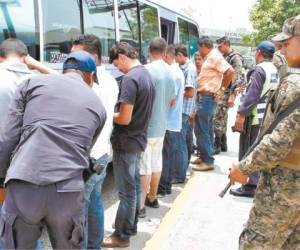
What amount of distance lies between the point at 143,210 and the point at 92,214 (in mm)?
1290

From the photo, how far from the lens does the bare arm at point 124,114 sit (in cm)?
361

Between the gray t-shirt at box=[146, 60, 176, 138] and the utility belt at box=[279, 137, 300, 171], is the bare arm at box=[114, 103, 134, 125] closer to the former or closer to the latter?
the gray t-shirt at box=[146, 60, 176, 138]

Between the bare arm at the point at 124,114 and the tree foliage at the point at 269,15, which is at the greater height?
the tree foliage at the point at 269,15

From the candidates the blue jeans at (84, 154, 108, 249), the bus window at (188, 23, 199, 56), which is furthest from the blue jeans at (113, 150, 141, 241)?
the bus window at (188, 23, 199, 56)

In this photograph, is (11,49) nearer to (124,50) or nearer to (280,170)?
(124,50)

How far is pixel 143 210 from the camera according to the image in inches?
180

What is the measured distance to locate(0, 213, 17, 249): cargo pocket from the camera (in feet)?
7.67

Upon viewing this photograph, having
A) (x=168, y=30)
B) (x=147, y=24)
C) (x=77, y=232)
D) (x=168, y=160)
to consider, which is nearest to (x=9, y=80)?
(x=77, y=232)

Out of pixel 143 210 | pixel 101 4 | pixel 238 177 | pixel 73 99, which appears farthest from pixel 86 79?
pixel 101 4

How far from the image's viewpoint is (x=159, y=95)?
429 centimetres

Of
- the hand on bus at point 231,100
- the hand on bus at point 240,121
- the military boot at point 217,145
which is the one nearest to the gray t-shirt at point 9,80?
the hand on bus at point 240,121

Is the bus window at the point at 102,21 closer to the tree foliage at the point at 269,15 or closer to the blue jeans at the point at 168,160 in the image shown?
the blue jeans at the point at 168,160

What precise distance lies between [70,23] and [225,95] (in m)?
3.53

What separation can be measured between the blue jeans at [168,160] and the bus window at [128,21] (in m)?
1.67
